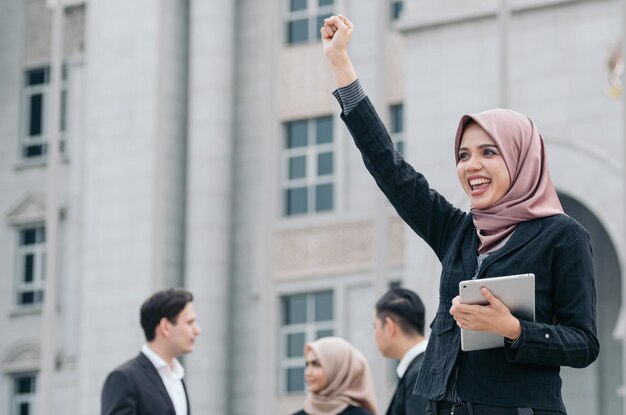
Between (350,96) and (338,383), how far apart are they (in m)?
3.43

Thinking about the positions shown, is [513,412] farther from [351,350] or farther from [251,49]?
[251,49]

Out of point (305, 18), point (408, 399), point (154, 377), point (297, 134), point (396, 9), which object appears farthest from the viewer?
point (305, 18)

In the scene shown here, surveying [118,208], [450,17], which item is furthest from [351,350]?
[118,208]

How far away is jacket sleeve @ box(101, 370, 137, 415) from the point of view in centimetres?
628

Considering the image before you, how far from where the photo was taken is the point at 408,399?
6238 mm

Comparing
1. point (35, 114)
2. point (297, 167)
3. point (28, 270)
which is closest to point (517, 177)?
point (297, 167)

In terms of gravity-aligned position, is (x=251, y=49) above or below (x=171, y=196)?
above

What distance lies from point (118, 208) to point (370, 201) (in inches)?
158

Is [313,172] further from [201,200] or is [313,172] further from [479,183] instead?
[479,183]

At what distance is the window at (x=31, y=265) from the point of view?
28.1m

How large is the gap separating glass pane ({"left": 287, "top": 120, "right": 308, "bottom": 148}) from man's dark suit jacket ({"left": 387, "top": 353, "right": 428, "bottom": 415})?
18.4 meters

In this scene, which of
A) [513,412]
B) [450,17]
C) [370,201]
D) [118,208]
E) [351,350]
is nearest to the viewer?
[513,412]

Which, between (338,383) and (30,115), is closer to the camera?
(338,383)

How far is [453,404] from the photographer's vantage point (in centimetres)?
369
